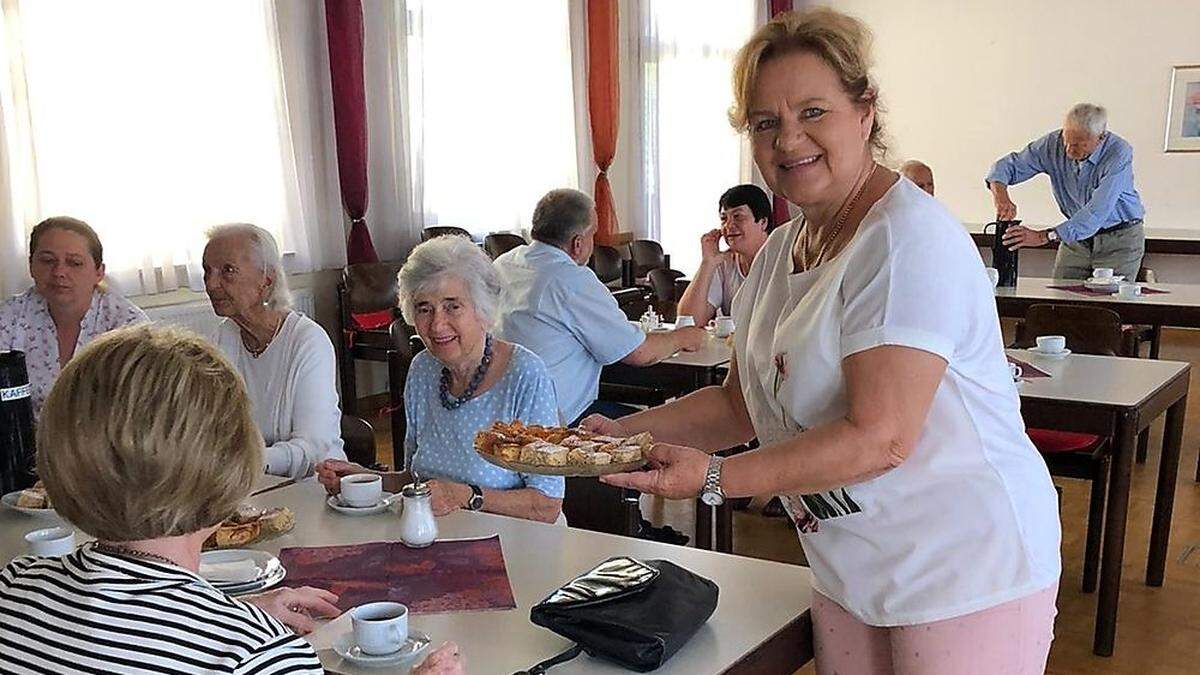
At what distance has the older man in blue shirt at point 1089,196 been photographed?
5.76m

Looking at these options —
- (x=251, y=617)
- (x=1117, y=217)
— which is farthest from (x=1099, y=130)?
(x=251, y=617)

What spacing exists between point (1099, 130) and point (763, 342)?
488cm

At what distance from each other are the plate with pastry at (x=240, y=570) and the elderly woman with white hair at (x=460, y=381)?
453mm

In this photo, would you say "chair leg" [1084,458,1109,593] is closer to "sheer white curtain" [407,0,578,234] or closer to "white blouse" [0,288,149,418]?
"white blouse" [0,288,149,418]

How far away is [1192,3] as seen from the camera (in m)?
8.48

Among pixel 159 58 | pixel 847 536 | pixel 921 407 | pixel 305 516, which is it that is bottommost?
pixel 305 516

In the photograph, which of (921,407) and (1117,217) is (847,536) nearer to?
(921,407)

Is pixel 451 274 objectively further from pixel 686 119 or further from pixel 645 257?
pixel 686 119

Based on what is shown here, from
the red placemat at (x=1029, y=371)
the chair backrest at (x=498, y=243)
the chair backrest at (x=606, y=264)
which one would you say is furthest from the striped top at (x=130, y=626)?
the chair backrest at (x=606, y=264)

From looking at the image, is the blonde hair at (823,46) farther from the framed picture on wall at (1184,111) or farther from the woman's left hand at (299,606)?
the framed picture on wall at (1184,111)

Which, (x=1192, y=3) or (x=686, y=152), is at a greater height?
(x=1192, y=3)

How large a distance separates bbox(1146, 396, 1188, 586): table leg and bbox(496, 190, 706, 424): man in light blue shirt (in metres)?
1.62

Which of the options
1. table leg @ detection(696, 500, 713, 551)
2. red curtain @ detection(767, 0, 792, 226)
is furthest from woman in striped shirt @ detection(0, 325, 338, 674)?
red curtain @ detection(767, 0, 792, 226)

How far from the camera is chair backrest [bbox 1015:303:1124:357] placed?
390 centimetres
